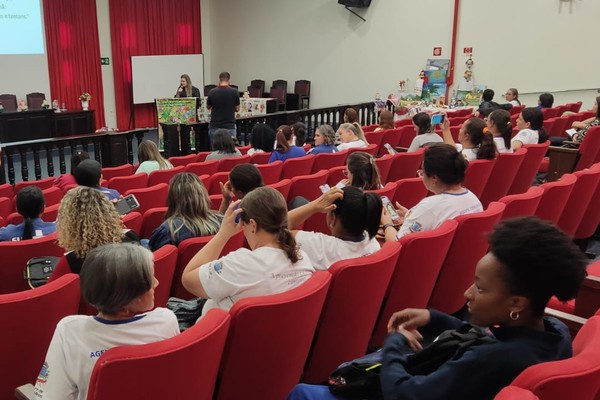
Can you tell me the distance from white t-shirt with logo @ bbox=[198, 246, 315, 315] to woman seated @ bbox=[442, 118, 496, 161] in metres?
2.91

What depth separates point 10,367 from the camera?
2168mm

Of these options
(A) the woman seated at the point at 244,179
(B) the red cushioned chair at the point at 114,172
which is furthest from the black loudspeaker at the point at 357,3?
(A) the woman seated at the point at 244,179

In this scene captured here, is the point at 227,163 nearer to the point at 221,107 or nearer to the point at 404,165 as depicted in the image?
the point at 404,165

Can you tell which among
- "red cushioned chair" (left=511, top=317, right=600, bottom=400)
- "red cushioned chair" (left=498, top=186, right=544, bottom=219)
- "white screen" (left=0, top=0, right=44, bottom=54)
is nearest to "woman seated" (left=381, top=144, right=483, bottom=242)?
"red cushioned chair" (left=498, top=186, right=544, bottom=219)

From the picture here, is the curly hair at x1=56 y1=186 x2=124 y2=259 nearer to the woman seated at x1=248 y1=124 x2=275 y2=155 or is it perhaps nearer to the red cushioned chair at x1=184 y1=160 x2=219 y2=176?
the red cushioned chair at x1=184 y1=160 x2=219 y2=176

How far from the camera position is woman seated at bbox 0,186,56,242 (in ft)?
11.1

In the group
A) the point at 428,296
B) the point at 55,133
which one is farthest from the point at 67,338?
the point at 55,133

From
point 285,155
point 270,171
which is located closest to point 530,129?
point 285,155

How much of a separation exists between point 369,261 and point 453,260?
0.98 meters

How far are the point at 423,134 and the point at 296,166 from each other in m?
1.61

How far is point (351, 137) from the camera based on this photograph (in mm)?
6176

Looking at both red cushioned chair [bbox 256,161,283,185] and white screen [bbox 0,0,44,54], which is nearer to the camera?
red cushioned chair [bbox 256,161,283,185]

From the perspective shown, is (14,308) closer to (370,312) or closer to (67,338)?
(67,338)

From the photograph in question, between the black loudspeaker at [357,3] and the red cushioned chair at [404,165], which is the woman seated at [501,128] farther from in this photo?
the black loudspeaker at [357,3]
